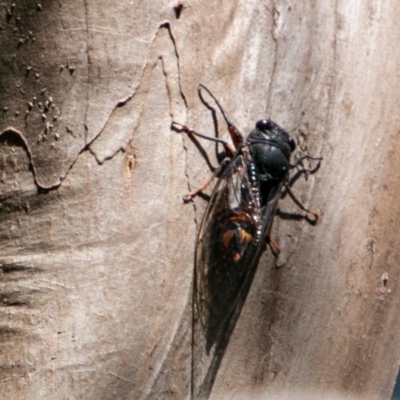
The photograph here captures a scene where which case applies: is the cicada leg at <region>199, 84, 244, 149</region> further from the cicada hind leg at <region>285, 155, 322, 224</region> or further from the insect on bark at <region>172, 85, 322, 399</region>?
the cicada hind leg at <region>285, 155, 322, 224</region>

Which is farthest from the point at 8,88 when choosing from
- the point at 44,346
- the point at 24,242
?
the point at 44,346

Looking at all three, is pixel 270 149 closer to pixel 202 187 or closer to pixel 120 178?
pixel 202 187

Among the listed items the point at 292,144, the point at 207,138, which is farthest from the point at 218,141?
the point at 292,144

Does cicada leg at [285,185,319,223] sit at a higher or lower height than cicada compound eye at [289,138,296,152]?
lower

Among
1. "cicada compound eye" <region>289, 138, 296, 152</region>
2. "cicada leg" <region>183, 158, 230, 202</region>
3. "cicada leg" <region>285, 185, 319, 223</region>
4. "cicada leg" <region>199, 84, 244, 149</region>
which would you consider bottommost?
"cicada leg" <region>285, 185, 319, 223</region>

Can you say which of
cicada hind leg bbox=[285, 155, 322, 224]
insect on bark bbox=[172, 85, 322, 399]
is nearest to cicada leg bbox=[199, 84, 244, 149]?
insect on bark bbox=[172, 85, 322, 399]

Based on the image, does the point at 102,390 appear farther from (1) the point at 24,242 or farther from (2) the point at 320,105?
(2) the point at 320,105

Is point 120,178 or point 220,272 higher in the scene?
point 120,178
